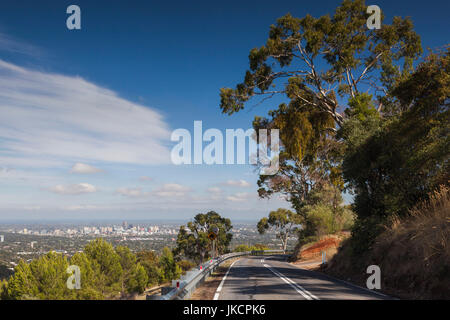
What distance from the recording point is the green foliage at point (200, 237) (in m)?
63.8

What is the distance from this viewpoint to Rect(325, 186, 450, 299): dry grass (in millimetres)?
9242

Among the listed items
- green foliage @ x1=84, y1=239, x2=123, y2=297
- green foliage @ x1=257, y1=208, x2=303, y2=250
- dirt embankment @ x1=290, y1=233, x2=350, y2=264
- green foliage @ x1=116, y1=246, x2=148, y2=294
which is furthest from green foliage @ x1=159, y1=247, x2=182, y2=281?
dirt embankment @ x1=290, y1=233, x2=350, y2=264

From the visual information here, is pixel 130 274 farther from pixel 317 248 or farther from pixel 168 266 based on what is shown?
pixel 317 248

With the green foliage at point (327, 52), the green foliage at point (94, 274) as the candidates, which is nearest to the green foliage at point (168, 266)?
the green foliage at point (94, 274)

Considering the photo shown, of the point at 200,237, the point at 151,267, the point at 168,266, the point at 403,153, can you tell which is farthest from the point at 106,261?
the point at 403,153

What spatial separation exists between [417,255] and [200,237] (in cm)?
5450

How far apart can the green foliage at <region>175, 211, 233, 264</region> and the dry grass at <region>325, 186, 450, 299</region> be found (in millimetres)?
50400

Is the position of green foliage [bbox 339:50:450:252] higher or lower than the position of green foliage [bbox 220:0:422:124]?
lower

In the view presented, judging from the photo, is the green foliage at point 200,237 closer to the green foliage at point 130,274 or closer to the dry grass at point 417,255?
the green foliage at point 130,274

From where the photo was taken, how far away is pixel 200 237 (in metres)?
63.0

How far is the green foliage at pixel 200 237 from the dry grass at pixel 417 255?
5040 centimetres

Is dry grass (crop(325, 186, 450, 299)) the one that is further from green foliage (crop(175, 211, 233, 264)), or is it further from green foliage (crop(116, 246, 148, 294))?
green foliage (crop(116, 246, 148, 294))
